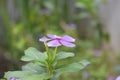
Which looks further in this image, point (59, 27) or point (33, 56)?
point (59, 27)

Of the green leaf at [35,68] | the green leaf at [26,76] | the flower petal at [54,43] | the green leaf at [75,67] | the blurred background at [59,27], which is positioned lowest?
the green leaf at [26,76]

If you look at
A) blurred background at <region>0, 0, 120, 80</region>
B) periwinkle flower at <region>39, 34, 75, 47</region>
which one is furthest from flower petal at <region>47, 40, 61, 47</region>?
blurred background at <region>0, 0, 120, 80</region>

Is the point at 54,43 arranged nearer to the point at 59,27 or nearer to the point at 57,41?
the point at 57,41

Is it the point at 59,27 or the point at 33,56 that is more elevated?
the point at 59,27

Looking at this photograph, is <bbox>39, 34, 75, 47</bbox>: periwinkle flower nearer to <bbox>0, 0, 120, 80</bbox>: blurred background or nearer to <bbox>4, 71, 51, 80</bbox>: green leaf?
<bbox>4, 71, 51, 80</bbox>: green leaf

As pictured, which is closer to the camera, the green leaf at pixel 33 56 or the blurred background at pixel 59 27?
the green leaf at pixel 33 56

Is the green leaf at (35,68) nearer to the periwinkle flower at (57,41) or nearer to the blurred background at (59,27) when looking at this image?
the periwinkle flower at (57,41)

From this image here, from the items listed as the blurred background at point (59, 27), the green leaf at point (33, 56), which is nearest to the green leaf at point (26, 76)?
the green leaf at point (33, 56)

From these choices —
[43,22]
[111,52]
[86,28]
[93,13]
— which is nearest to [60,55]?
[93,13]

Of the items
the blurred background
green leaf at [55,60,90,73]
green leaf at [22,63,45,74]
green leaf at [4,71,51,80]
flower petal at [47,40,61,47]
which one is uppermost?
the blurred background

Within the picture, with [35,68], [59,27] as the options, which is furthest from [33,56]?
[59,27]

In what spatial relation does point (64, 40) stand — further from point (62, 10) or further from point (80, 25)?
point (80, 25)
